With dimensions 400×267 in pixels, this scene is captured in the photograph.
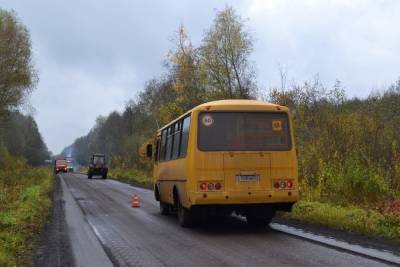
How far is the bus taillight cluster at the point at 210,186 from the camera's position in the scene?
12086 millimetres

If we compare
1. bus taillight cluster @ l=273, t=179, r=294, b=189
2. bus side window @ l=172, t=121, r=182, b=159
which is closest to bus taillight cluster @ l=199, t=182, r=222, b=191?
bus taillight cluster @ l=273, t=179, r=294, b=189

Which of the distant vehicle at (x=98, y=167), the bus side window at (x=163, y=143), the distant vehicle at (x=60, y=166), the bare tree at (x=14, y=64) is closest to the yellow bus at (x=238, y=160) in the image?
the bus side window at (x=163, y=143)

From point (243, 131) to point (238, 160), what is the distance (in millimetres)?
731

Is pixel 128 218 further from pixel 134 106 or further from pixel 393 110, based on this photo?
pixel 134 106

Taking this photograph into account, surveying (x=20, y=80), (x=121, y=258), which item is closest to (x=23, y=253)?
(x=121, y=258)

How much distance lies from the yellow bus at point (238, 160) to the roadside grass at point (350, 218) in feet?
3.61

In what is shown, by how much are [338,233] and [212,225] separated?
3.49m

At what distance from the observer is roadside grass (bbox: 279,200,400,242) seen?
444 inches

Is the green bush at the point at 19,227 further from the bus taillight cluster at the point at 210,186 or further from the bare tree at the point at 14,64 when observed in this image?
the bare tree at the point at 14,64

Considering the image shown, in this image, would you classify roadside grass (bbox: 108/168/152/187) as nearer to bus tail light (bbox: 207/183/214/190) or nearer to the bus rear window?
the bus rear window

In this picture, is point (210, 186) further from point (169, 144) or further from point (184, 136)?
point (169, 144)

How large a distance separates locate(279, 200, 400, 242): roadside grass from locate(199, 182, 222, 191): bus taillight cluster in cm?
278

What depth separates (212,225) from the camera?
14.0 m

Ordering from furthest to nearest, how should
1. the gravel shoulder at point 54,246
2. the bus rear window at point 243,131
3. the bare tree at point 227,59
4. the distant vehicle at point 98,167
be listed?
the distant vehicle at point 98,167 < the bare tree at point 227,59 < the bus rear window at point 243,131 < the gravel shoulder at point 54,246
